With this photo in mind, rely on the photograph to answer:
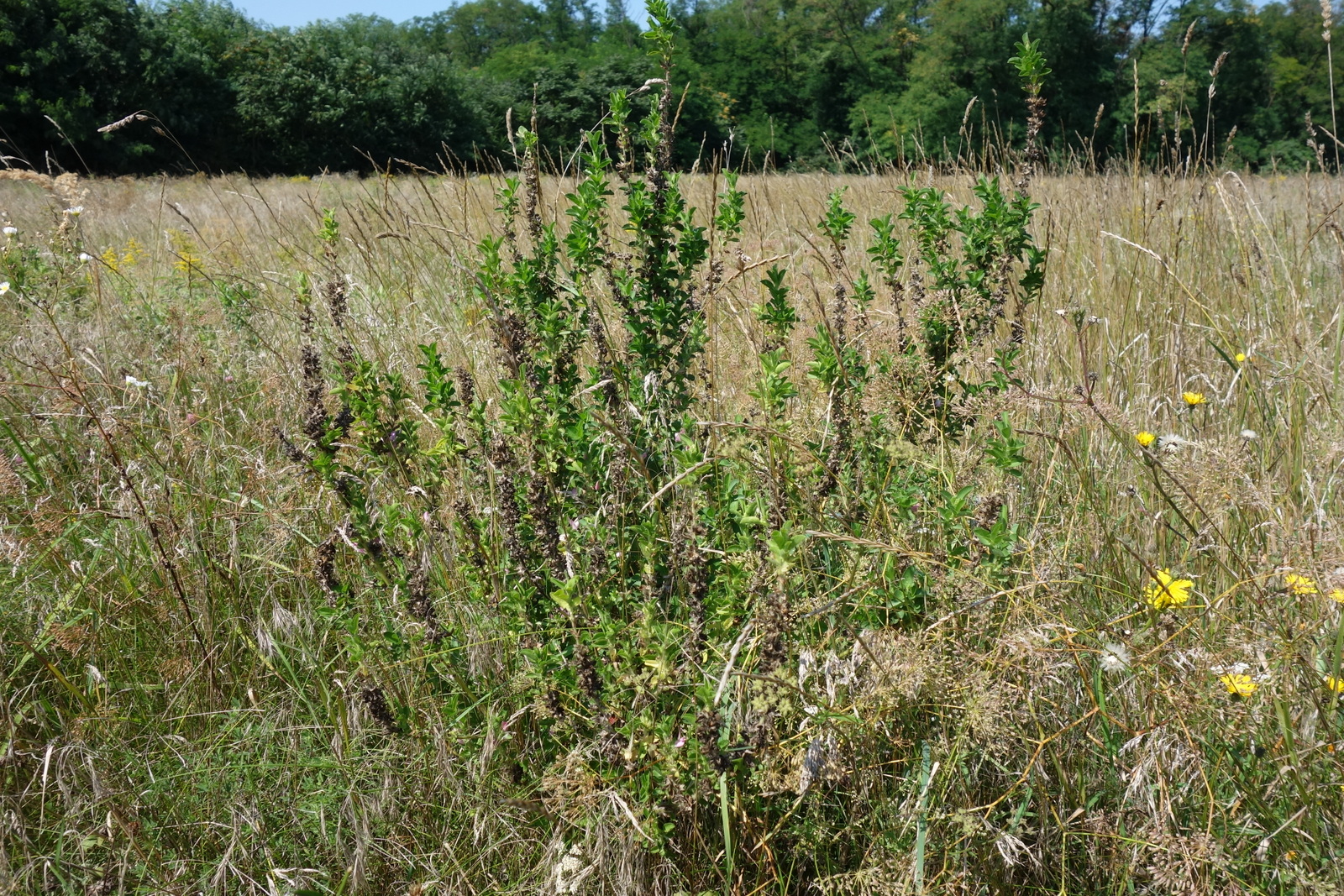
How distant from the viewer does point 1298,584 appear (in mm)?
1412

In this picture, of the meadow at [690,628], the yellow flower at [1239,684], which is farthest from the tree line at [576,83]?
the yellow flower at [1239,684]

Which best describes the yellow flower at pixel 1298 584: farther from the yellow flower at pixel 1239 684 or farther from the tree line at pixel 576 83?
the tree line at pixel 576 83

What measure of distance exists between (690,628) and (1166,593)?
78cm

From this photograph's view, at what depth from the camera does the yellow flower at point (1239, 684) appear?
1.33m

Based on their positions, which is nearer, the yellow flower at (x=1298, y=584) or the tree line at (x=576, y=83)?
the yellow flower at (x=1298, y=584)

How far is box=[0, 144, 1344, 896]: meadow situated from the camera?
4.18 feet

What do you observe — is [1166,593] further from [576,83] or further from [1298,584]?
[576,83]

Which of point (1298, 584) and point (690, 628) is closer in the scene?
point (690, 628)

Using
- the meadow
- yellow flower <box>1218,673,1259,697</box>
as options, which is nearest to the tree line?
the meadow

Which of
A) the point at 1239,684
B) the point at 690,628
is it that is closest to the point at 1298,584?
the point at 1239,684

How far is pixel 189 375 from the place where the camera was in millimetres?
3107

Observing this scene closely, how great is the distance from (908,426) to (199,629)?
169cm

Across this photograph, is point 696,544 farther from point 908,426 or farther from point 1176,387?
point 1176,387

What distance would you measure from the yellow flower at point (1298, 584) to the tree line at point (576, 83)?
14.7 meters
